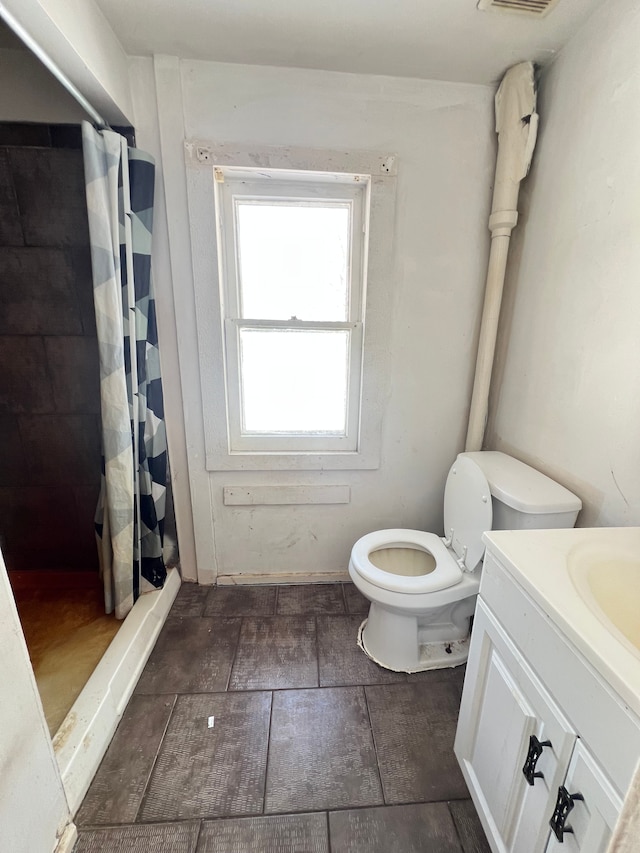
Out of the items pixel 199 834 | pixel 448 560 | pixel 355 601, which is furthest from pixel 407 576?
pixel 199 834

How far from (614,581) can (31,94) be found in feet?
7.84

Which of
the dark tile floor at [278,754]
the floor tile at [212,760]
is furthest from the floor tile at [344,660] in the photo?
the floor tile at [212,760]

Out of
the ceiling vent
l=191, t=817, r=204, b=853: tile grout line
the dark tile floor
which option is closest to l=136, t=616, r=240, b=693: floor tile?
the dark tile floor

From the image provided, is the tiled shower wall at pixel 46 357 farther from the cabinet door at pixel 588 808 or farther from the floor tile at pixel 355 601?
the cabinet door at pixel 588 808

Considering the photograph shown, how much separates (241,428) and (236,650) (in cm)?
93

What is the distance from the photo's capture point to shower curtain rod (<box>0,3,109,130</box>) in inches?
34.3

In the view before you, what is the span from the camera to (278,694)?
129cm

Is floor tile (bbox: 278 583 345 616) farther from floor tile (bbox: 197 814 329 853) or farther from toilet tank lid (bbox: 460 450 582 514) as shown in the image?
toilet tank lid (bbox: 460 450 582 514)

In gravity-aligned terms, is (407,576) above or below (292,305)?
below

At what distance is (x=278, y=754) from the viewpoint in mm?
1110

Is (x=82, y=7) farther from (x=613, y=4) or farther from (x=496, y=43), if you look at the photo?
(x=613, y=4)

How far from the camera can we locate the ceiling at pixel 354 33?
1.10 meters

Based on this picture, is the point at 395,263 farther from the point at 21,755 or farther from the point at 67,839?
the point at 67,839

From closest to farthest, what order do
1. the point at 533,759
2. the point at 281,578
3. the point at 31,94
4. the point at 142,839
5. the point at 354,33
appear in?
the point at 533,759, the point at 142,839, the point at 354,33, the point at 31,94, the point at 281,578
